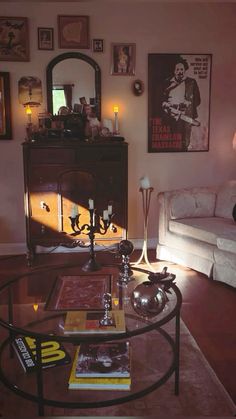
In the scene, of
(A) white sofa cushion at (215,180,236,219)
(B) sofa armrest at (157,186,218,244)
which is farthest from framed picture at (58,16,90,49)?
(A) white sofa cushion at (215,180,236,219)

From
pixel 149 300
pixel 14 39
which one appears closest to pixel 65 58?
pixel 14 39

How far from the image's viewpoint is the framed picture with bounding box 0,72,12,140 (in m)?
4.39

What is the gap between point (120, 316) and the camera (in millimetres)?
2195

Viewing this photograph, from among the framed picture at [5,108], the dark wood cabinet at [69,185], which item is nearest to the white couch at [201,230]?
the dark wood cabinet at [69,185]

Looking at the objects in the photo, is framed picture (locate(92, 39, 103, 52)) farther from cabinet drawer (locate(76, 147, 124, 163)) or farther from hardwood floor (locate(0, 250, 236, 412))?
hardwood floor (locate(0, 250, 236, 412))

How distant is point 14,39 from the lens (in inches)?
171

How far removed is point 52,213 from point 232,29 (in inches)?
104

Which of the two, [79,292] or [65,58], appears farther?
[65,58]

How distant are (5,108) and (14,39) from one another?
0.67m

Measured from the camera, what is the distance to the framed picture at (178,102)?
4.57 m

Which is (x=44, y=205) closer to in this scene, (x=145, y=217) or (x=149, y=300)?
(x=145, y=217)

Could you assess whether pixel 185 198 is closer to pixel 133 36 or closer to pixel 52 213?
pixel 52 213

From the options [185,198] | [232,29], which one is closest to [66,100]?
[185,198]

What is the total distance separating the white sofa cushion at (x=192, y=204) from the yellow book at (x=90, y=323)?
203cm
